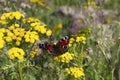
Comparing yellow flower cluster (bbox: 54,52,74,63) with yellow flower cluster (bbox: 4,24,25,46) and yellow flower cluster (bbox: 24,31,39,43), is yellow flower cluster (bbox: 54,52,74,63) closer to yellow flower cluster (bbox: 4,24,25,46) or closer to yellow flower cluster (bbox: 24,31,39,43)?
yellow flower cluster (bbox: 24,31,39,43)

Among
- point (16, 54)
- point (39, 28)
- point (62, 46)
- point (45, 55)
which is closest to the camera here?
point (16, 54)

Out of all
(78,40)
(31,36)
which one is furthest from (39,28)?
(78,40)

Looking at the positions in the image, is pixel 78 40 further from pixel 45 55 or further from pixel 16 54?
pixel 16 54

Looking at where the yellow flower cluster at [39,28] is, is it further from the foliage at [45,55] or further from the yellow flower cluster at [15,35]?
the yellow flower cluster at [15,35]

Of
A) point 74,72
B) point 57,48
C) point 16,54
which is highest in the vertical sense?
point 16,54

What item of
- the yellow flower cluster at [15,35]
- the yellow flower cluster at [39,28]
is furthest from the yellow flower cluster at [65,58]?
the yellow flower cluster at [15,35]

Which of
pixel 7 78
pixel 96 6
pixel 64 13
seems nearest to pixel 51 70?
pixel 7 78

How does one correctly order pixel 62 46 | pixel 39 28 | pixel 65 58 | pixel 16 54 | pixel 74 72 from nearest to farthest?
pixel 16 54
pixel 74 72
pixel 65 58
pixel 39 28
pixel 62 46

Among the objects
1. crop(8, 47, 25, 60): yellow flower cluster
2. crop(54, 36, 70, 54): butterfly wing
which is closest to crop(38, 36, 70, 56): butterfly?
crop(54, 36, 70, 54): butterfly wing

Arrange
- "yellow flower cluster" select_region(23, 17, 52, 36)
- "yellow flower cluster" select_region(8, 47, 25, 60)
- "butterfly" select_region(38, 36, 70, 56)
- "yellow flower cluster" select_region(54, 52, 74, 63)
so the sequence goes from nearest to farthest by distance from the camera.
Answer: "yellow flower cluster" select_region(8, 47, 25, 60)
"yellow flower cluster" select_region(54, 52, 74, 63)
"yellow flower cluster" select_region(23, 17, 52, 36)
"butterfly" select_region(38, 36, 70, 56)
